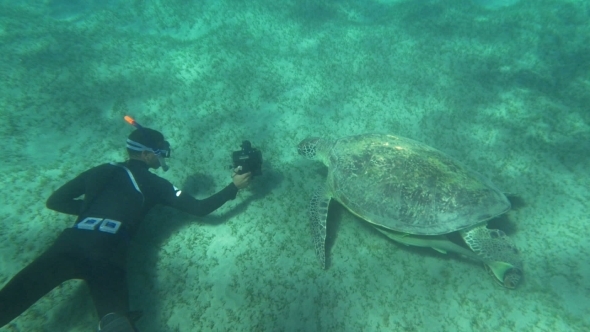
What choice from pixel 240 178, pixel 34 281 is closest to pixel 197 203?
pixel 240 178

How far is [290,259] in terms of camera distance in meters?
4.55

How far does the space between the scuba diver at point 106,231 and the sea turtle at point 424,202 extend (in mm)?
1994

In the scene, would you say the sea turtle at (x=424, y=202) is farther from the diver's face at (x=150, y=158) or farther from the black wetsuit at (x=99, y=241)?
the diver's face at (x=150, y=158)

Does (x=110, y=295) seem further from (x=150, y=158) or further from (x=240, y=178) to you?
(x=240, y=178)

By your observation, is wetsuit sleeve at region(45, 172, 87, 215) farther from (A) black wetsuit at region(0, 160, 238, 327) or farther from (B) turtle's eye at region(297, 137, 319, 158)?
(B) turtle's eye at region(297, 137, 319, 158)

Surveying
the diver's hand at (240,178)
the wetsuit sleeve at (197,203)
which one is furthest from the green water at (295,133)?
the diver's hand at (240,178)

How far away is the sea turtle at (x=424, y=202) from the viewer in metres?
4.13

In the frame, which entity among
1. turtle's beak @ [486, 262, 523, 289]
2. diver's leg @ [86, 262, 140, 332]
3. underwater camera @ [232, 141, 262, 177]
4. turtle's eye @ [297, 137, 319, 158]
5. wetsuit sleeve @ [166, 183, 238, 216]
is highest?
underwater camera @ [232, 141, 262, 177]

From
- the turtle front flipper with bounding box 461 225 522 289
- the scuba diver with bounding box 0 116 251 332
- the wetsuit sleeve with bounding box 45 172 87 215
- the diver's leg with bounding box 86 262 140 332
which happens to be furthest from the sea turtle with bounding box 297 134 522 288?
the wetsuit sleeve with bounding box 45 172 87 215

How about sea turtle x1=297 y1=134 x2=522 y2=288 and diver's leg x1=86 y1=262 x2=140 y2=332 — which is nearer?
diver's leg x1=86 y1=262 x2=140 y2=332

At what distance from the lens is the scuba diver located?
121 inches

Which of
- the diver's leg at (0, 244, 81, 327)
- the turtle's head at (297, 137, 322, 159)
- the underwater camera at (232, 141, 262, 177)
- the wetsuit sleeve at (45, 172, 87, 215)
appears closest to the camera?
the diver's leg at (0, 244, 81, 327)

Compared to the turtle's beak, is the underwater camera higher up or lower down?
higher up

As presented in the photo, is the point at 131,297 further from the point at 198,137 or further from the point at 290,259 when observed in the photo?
the point at 198,137
